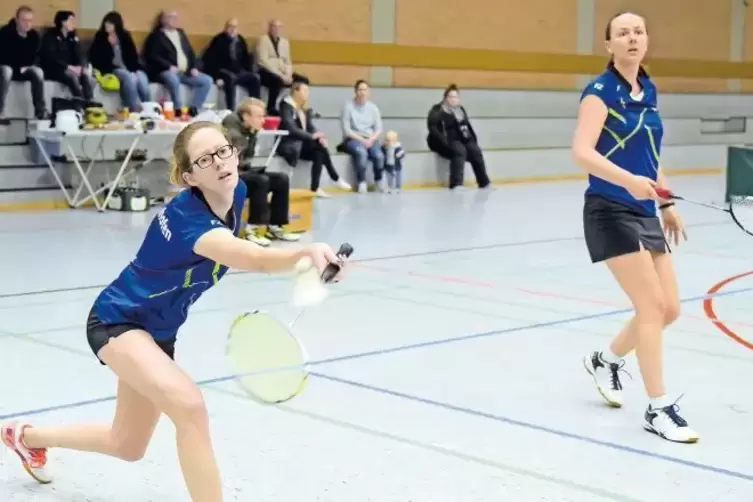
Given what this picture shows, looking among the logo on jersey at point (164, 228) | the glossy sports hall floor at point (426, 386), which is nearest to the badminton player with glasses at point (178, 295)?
the logo on jersey at point (164, 228)

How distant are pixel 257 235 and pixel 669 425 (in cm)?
713

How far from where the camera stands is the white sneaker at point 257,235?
11.0 meters

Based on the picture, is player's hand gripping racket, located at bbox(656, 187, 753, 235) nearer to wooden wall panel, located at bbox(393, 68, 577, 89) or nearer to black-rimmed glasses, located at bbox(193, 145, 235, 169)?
black-rimmed glasses, located at bbox(193, 145, 235, 169)

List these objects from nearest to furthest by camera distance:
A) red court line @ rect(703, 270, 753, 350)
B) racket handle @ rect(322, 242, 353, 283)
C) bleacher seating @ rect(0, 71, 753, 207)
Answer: racket handle @ rect(322, 242, 353, 283)
red court line @ rect(703, 270, 753, 350)
bleacher seating @ rect(0, 71, 753, 207)

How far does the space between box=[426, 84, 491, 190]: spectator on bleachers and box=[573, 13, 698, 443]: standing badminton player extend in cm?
1387

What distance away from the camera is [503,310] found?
7.61 metres

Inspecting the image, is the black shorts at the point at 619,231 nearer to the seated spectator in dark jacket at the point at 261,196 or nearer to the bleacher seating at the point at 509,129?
the seated spectator in dark jacket at the point at 261,196

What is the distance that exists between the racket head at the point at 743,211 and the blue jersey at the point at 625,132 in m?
0.40

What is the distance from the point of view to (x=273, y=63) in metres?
17.2

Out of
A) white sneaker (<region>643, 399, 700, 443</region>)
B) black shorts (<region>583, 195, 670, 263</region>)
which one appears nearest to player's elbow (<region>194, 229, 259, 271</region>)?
black shorts (<region>583, 195, 670, 263</region>)

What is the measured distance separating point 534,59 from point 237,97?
7.92m

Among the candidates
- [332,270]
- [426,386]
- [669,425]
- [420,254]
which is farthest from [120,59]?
[332,270]

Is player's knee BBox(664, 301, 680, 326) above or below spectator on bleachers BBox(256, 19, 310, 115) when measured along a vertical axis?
below

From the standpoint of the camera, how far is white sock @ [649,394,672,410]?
15.4 feet
